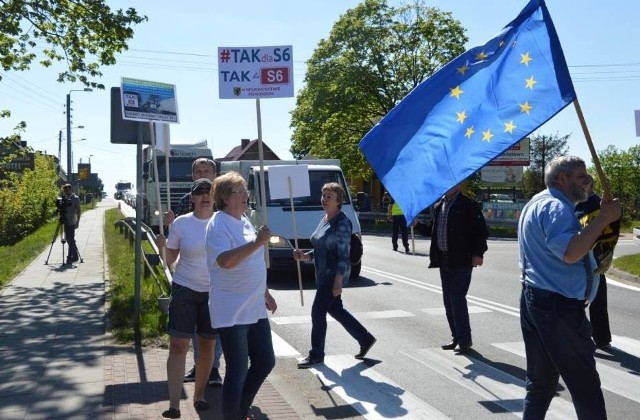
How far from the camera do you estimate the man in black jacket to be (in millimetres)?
8141

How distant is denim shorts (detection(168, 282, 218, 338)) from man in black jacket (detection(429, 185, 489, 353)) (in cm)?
315

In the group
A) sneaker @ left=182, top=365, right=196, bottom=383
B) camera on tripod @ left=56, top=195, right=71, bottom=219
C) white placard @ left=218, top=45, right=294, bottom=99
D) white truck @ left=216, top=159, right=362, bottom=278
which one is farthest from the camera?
camera on tripod @ left=56, top=195, right=71, bottom=219

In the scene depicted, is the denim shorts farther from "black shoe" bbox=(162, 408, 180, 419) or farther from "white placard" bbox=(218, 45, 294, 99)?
"white placard" bbox=(218, 45, 294, 99)

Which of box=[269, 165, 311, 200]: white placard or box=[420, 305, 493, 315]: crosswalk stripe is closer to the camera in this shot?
box=[269, 165, 311, 200]: white placard

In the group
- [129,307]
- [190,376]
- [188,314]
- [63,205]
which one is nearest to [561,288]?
Answer: [188,314]

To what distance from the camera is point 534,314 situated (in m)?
4.55

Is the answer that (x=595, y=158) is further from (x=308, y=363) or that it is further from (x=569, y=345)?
(x=308, y=363)

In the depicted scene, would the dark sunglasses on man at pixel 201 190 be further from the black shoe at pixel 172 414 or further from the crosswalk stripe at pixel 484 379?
the crosswalk stripe at pixel 484 379

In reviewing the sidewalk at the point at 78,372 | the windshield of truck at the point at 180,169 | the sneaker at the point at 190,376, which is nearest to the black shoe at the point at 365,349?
the sidewalk at the point at 78,372

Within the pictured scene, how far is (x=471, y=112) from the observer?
5824 millimetres

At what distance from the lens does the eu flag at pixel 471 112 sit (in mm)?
5602

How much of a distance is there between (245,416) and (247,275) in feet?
3.07

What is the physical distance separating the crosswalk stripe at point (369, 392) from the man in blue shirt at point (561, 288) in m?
1.49

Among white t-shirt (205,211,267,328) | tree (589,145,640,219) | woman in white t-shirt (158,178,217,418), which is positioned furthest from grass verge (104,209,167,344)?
tree (589,145,640,219)
